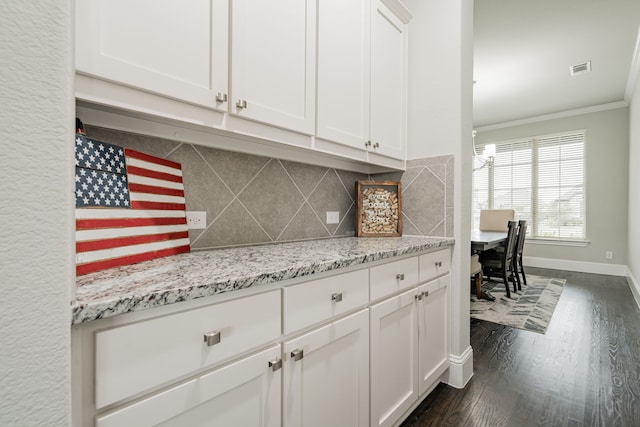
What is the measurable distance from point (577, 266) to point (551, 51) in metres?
4.01

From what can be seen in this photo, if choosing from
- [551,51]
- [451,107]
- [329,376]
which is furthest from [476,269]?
[329,376]

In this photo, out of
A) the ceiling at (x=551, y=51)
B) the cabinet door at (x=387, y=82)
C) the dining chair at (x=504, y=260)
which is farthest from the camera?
the dining chair at (x=504, y=260)

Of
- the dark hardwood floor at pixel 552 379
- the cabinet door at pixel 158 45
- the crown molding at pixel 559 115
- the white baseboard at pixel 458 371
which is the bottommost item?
the dark hardwood floor at pixel 552 379

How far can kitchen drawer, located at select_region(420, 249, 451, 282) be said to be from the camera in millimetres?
1607

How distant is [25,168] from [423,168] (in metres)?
2.01

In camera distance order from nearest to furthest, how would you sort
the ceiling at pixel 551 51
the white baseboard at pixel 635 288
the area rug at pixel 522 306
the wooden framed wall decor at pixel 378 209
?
the wooden framed wall decor at pixel 378 209 < the ceiling at pixel 551 51 < the area rug at pixel 522 306 < the white baseboard at pixel 635 288

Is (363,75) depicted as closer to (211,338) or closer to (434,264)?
(434,264)

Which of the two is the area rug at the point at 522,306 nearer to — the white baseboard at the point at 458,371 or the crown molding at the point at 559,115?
the white baseboard at the point at 458,371

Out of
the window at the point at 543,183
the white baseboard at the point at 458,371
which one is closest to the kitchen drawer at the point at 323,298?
the white baseboard at the point at 458,371

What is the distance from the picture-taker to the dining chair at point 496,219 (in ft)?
16.1

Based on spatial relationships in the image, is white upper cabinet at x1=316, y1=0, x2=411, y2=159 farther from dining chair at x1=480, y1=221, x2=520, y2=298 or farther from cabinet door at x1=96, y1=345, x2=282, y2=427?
dining chair at x1=480, y1=221, x2=520, y2=298

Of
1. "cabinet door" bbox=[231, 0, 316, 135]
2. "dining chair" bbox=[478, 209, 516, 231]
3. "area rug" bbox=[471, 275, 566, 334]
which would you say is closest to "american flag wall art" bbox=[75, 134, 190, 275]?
"cabinet door" bbox=[231, 0, 316, 135]

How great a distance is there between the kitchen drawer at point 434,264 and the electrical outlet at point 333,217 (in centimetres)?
63

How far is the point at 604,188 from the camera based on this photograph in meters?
5.17
